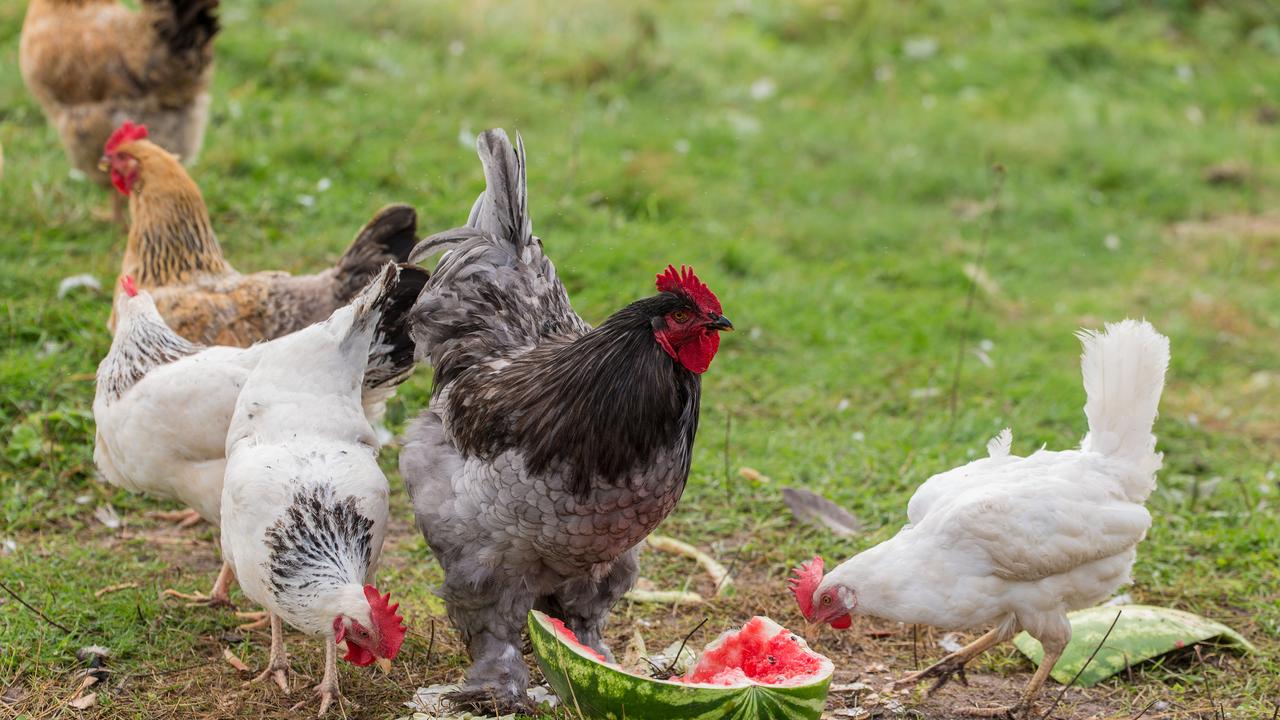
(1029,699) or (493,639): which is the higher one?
(493,639)

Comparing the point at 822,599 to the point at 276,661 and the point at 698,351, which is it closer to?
the point at 698,351

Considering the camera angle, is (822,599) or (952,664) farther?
(952,664)

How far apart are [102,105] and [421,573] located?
406 cm

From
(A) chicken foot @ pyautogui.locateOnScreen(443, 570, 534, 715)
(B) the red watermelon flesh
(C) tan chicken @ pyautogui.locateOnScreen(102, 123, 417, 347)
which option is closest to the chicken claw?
(A) chicken foot @ pyautogui.locateOnScreen(443, 570, 534, 715)

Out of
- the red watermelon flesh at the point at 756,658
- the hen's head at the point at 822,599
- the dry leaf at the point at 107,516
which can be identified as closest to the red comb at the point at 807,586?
the hen's head at the point at 822,599

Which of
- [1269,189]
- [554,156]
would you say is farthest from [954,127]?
[554,156]

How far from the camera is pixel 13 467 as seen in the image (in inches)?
221

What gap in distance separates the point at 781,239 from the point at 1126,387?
4.67 metres

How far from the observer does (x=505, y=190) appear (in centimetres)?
464

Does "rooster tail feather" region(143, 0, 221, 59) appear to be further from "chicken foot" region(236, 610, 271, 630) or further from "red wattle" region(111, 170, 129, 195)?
"chicken foot" region(236, 610, 271, 630)

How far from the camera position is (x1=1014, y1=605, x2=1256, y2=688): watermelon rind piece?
4.52 m

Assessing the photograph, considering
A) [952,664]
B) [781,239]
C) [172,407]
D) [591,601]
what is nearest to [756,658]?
[591,601]

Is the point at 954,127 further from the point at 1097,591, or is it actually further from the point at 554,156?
the point at 1097,591

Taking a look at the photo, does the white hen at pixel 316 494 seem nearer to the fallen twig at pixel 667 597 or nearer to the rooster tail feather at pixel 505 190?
the rooster tail feather at pixel 505 190
